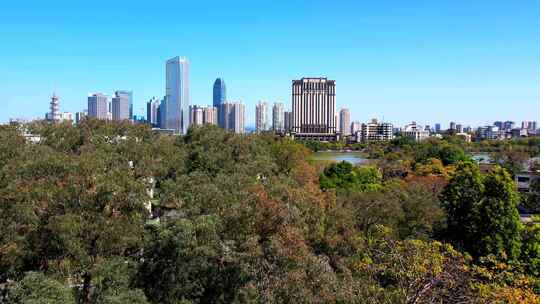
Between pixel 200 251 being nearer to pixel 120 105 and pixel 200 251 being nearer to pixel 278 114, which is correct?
pixel 120 105

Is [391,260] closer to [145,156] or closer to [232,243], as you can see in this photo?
[232,243]

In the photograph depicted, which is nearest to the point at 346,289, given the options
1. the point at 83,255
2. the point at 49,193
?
the point at 83,255

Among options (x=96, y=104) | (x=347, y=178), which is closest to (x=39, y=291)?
(x=347, y=178)

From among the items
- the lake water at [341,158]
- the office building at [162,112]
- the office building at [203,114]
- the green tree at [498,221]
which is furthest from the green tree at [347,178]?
the office building at [162,112]

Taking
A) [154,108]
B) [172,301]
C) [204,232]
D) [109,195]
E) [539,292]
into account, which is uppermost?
[154,108]

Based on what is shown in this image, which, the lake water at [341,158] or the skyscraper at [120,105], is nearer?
the lake water at [341,158]

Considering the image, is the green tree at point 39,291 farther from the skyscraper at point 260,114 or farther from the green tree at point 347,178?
the skyscraper at point 260,114

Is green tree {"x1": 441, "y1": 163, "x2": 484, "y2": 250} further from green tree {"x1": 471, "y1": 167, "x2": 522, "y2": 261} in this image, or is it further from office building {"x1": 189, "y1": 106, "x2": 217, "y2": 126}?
office building {"x1": 189, "y1": 106, "x2": 217, "y2": 126}
